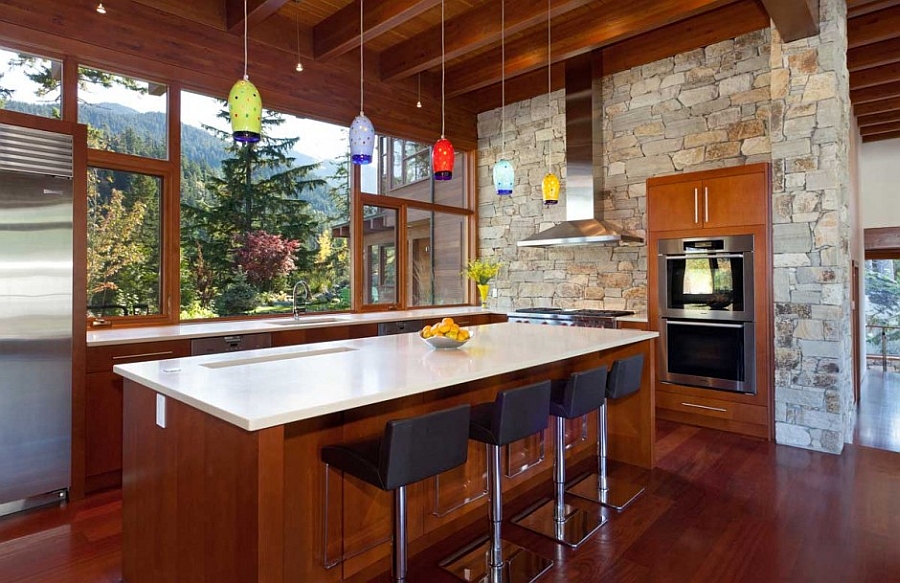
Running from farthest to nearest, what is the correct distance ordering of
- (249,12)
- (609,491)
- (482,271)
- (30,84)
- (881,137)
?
(881,137) < (482,271) < (249,12) < (30,84) < (609,491)

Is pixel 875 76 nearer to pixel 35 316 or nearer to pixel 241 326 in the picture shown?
pixel 241 326

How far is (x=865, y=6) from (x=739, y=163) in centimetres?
143

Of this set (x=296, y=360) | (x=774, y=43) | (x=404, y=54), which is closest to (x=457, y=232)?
(x=404, y=54)

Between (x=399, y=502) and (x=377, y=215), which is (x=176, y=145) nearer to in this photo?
(x=377, y=215)

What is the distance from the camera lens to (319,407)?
1.51 meters

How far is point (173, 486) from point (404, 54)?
4.60 m

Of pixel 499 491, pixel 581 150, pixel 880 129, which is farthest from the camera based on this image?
pixel 880 129

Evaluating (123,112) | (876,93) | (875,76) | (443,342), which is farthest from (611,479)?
(876,93)

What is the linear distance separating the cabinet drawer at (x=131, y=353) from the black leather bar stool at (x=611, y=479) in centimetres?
268

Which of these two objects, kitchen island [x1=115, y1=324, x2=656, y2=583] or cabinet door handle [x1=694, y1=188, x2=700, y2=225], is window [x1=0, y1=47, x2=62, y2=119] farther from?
cabinet door handle [x1=694, y1=188, x2=700, y2=225]

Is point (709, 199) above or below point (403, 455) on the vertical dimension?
above

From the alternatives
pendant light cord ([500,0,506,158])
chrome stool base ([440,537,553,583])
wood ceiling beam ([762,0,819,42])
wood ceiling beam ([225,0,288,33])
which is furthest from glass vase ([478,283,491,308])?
chrome stool base ([440,537,553,583])

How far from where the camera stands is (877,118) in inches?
264

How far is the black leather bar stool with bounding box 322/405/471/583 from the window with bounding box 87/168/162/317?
2.68m
